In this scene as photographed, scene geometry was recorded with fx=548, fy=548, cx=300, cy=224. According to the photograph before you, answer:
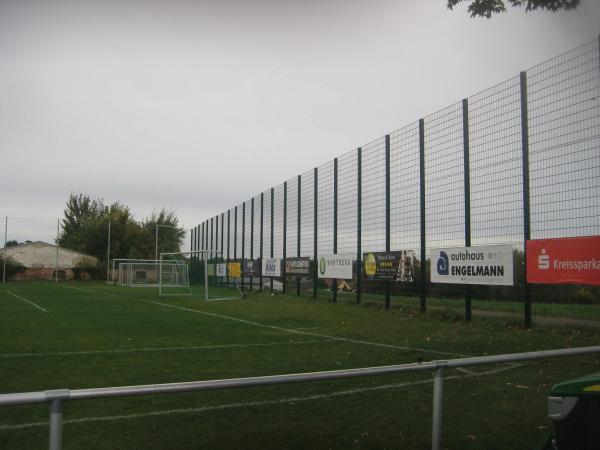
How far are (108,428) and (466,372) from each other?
4015 mm

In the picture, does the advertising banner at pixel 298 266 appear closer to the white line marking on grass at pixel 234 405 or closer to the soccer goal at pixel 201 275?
the soccer goal at pixel 201 275

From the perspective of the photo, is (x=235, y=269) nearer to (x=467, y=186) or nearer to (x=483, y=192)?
(x=467, y=186)

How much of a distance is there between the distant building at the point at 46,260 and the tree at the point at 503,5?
198ft

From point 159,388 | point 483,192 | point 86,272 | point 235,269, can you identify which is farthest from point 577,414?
point 86,272

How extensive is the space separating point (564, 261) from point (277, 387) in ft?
22.5

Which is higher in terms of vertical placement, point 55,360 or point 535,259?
point 535,259

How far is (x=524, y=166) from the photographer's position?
1153 centimetres

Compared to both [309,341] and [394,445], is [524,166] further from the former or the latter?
[394,445]

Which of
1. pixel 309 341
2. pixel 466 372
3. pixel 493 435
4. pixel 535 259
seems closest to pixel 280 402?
pixel 493 435

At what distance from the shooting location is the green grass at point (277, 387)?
4.30 metres

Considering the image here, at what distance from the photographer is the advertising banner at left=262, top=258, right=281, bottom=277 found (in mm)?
26266

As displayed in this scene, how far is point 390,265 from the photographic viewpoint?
1619 cm

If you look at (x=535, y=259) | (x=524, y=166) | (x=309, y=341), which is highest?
(x=524, y=166)

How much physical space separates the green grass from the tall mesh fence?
0.84 meters
